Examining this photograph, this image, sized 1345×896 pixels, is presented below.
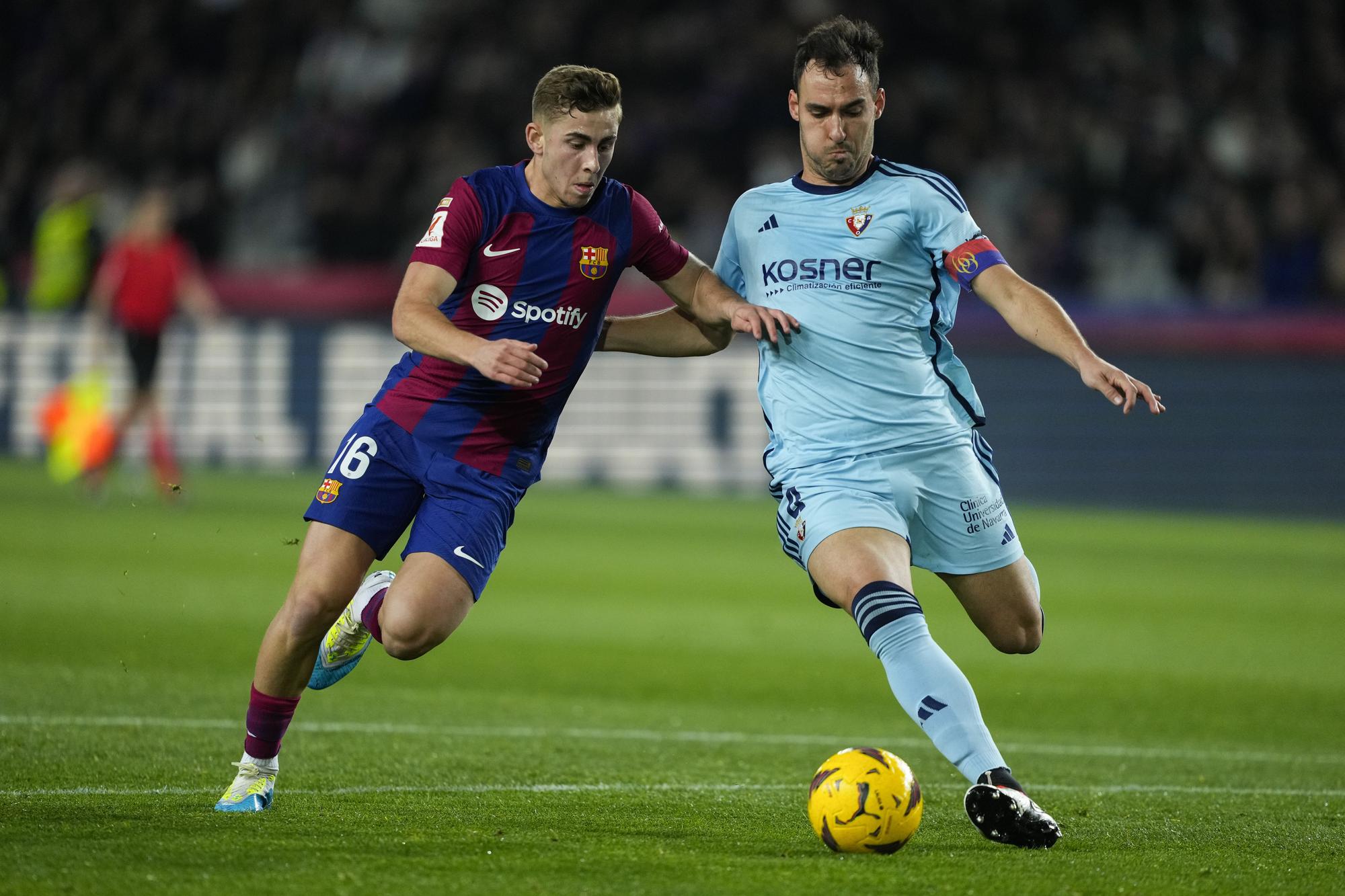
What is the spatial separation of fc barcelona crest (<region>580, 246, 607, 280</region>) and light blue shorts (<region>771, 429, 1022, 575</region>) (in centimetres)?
87

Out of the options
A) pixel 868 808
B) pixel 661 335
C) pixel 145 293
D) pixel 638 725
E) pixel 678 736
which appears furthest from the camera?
pixel 145 293

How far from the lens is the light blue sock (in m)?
4.65

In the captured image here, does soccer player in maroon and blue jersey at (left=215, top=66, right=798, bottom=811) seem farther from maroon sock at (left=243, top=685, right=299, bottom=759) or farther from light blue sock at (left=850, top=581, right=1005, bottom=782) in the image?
light blue sock at (left=850, top=581, right=1005, bottom=782)

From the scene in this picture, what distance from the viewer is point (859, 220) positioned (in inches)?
212

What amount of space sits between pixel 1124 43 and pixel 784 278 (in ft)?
51.1

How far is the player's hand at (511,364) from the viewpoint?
4.77 metres

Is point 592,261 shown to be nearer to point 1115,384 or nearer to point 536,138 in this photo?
point 536,138

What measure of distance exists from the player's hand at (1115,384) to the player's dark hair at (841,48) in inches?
45.9

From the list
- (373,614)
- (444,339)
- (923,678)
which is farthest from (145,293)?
(923,678)

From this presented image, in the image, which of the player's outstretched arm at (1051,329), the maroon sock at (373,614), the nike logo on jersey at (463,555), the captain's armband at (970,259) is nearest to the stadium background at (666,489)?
the maroon sock at (373,614)

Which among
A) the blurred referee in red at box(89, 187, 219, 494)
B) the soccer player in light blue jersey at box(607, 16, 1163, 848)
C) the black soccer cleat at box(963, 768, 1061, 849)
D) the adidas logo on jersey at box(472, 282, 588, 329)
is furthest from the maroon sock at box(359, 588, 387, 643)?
the blurred referee in red at box(89, 187, 219, 494)

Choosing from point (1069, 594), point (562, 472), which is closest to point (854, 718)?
point (1069, 594)

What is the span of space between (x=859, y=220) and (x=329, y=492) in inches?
72.2

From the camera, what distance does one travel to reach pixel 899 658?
4.79 m
